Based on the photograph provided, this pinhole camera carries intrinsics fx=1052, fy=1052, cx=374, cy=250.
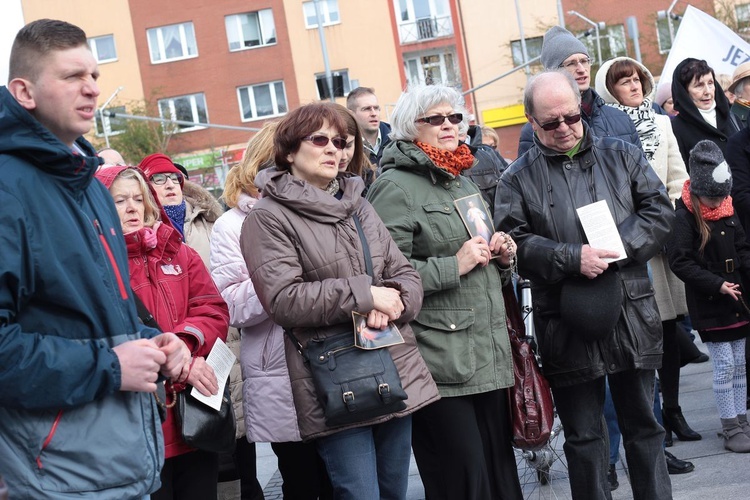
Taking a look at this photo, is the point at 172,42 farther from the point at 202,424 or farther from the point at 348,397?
the point at 348,397

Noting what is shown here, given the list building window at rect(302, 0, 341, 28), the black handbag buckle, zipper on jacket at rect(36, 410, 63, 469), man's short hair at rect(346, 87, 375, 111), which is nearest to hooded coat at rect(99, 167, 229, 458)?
the black handbag buckle

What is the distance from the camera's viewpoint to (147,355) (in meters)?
3.22

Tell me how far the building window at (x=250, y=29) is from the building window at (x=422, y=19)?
18.3 ft

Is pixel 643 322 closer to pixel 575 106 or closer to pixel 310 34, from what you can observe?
pixel 575 106

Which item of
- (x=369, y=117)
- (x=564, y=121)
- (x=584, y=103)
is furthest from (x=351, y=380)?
(x=369, y=117)

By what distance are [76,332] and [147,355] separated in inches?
8.8

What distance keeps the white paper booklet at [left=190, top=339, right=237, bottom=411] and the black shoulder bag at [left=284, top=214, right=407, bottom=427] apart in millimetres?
403

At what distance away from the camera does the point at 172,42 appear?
46.2 meters

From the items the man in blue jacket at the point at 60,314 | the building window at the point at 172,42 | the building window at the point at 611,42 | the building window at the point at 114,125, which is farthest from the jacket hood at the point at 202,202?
the building window at the point at 172,42

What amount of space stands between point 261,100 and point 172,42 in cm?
473

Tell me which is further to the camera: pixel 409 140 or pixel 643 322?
pixel 409 140

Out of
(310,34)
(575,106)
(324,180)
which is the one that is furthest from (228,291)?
(310,34)

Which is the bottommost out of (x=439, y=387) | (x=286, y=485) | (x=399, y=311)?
(x=286, y=485)

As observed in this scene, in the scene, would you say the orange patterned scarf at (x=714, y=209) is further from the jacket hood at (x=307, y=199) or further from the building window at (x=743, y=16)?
the building window at (x=743, y=16)
